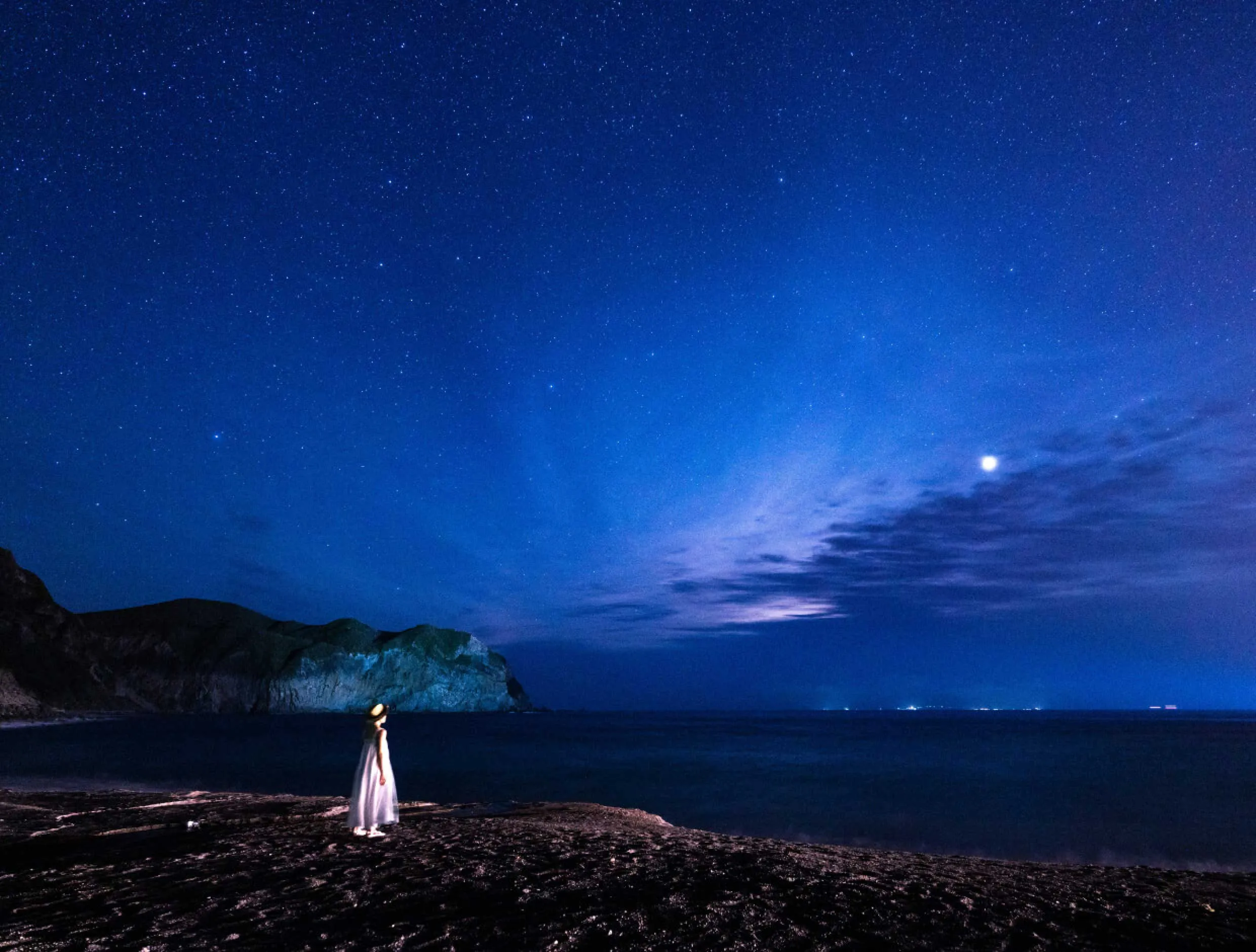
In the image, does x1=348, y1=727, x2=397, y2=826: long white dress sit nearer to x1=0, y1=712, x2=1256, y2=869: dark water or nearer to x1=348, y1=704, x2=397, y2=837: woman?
x1=348, y1=704, x2=397, y2=837: woman

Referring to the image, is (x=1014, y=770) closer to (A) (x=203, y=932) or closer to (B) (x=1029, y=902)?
(B) (x=1029, y=902)

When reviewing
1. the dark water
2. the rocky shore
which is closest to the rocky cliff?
the dark water

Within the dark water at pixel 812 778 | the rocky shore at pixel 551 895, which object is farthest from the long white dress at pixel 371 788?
the dark water at pixel 812 778

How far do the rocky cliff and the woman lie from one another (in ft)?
490

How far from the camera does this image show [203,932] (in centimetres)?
640

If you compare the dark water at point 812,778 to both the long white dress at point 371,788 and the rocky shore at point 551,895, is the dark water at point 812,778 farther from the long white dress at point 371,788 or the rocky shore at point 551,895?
the long white dress at point 371,788

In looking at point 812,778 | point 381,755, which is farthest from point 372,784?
point 812,778

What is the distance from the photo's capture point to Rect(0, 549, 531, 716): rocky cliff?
129125mm

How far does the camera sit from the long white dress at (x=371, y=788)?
488 inches

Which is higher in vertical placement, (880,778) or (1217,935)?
(1217,935)

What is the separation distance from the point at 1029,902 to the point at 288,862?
413 inches

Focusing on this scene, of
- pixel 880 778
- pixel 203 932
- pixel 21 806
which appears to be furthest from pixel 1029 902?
pixel 880 778

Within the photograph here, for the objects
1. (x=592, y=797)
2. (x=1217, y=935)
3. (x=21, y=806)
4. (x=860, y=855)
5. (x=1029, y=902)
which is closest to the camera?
(x=1217, y=935)

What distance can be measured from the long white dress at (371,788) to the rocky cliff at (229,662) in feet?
490
